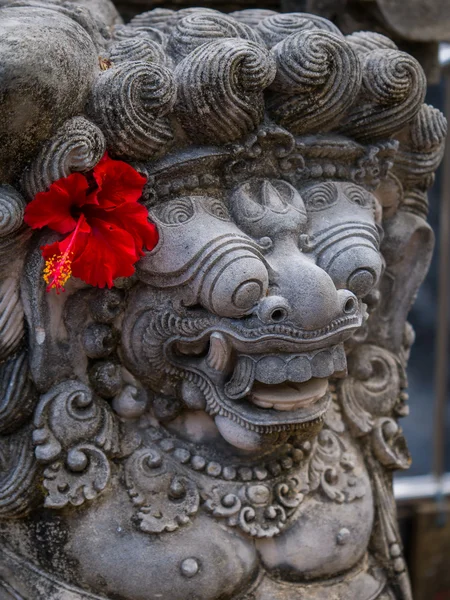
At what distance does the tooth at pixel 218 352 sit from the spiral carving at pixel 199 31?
17.2 inches

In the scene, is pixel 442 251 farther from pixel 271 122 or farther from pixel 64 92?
pixel 64 92

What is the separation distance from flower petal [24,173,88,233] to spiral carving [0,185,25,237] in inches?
0.6

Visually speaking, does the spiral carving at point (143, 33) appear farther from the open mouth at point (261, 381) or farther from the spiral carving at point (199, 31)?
the open mouth at point (261, 381)

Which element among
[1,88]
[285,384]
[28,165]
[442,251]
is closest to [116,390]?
[285,384]

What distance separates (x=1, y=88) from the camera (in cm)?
128

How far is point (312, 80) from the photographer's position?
1.48 meters

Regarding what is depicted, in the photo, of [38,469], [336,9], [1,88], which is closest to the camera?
[1,88]

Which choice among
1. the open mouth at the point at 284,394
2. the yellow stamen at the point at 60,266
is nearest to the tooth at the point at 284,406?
the open mouth at the point at 284,394

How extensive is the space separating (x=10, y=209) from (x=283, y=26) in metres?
0.57

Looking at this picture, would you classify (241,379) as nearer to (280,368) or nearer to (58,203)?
(280,368)

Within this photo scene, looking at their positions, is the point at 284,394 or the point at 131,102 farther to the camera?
the point at 284,394

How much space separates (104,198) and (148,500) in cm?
50

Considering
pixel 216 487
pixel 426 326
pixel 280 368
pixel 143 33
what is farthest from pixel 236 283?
pixel 426 326

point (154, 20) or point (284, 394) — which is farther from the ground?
point (154, 20)
